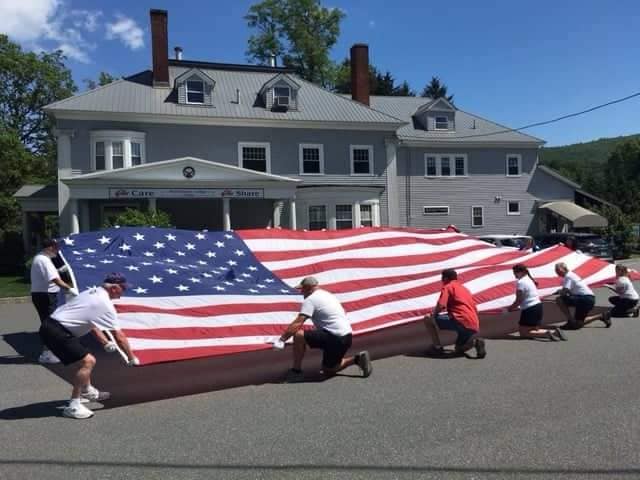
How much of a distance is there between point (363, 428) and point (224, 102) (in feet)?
85.6

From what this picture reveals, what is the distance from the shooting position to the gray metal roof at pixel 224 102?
88.7 ft

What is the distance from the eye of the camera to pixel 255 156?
29422mm

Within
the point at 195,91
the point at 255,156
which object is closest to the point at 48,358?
the point at 255,156

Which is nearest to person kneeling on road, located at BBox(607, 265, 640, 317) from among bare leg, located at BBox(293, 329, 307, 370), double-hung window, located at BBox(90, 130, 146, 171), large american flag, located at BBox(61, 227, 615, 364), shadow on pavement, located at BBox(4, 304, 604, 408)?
large american flag, located at BBox(61, 227, 615, 364)

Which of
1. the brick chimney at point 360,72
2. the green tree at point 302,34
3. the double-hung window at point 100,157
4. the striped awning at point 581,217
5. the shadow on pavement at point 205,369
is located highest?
the green tree at point 302,34

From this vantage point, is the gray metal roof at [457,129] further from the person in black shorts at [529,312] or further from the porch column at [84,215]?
the person in black shorts at [529,312]

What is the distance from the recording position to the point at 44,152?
178ft

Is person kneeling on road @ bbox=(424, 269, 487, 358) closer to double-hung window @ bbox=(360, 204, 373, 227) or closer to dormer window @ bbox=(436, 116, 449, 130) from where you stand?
double-hung window @ bbox=(360, 204, 373, 227)

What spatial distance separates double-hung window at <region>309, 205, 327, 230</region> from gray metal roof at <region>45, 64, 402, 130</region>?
4.56 metres

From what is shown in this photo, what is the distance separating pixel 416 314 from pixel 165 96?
22087 millimetres

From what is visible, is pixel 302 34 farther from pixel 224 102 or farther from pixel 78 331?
pixel 78 331

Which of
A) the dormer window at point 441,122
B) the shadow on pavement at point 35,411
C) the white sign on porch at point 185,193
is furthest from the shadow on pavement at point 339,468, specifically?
the dormer window at point 441,122

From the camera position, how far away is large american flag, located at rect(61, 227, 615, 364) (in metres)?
8.50

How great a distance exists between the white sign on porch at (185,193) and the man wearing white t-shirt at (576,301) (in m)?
16.9
